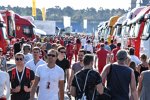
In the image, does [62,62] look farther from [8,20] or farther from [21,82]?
[8,20]

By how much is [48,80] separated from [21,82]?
60 centimetres

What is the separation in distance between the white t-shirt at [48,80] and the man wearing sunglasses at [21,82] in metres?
0.36

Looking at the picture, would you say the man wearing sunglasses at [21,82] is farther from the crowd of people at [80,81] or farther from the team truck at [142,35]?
the team truck at [142,35]

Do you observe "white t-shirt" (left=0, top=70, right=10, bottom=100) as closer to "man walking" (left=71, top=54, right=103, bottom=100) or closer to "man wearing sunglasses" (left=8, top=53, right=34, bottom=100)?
"man wearing sunglasses" (left=8, top=53, right=34, bottom=100)

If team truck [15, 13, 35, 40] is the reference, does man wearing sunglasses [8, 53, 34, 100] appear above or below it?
above

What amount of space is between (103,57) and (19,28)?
2756 centimetres

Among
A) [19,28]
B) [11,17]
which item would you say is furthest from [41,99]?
[19,28]

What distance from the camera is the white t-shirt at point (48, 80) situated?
9.68 metres

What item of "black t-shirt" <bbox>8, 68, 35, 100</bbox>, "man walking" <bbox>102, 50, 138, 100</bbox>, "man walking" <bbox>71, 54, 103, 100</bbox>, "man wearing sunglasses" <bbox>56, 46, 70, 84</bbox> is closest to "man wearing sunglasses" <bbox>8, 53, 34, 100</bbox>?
"black t-shirt" <bbox>8, 68, 35, 100</bbox>

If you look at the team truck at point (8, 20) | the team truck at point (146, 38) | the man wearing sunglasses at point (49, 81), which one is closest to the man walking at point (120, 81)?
the man wearing sunglasses at point (49, 81)

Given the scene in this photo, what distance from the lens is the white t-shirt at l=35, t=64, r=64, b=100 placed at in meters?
9.68

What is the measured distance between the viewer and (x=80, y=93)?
349 inches

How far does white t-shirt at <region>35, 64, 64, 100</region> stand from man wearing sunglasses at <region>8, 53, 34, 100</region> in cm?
36

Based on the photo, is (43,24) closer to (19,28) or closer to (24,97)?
(19,28)
